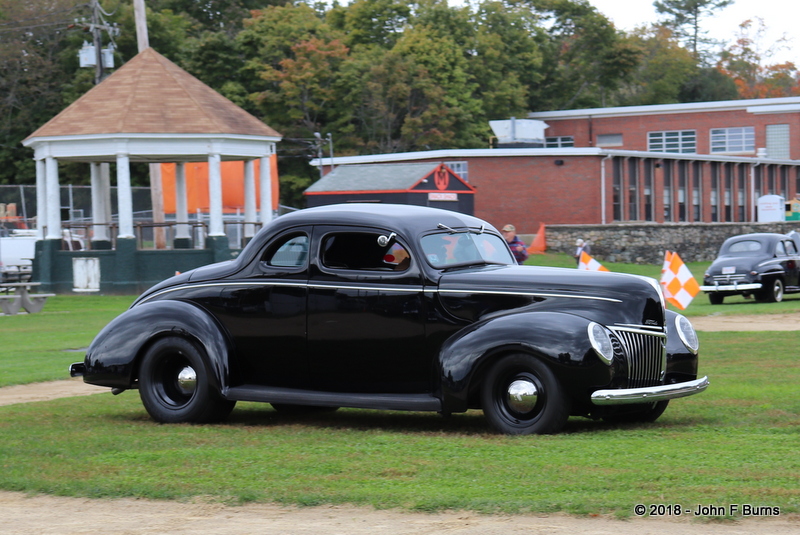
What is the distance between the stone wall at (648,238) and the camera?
46.8m

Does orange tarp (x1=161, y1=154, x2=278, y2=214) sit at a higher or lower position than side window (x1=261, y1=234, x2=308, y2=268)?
higher

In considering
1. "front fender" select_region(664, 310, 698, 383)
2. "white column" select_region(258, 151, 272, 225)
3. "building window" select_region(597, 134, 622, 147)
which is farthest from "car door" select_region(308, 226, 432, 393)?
"building window" select_region(597, 134, 622, 147)

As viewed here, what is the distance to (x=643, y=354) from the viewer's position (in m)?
8.34

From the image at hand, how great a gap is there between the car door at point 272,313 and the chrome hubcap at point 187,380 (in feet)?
1.36

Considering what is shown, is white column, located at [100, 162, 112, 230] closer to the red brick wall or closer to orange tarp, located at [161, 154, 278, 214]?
orange tarp, located at [161, 154, 278, 214]

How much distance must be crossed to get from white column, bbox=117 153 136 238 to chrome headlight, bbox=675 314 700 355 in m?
22.1

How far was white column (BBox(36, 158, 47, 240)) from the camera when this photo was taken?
3066cm

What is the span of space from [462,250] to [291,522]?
3.85m

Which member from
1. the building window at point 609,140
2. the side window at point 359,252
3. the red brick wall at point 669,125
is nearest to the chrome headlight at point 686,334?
the side window at point 359,252

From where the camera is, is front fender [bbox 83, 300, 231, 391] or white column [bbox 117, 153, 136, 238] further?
white column [bbox 117, 153, 136, 238]

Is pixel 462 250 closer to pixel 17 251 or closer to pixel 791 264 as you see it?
pixel 791 264

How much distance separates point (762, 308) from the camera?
24.5 metres

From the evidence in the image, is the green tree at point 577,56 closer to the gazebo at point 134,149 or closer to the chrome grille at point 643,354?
the gazebo at point 134,149

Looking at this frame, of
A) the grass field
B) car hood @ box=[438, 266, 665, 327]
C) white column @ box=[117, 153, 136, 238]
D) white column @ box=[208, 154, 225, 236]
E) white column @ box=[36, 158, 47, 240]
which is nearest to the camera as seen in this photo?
the grass field
